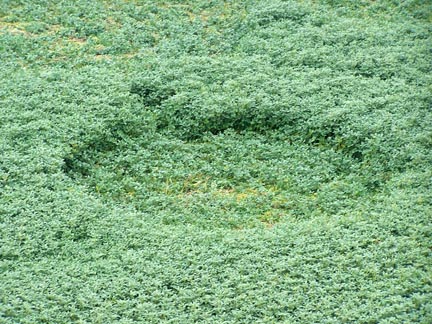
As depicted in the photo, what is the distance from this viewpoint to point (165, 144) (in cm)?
686

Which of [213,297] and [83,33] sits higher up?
[83,33]

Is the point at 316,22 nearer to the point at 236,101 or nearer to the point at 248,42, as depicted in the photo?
the point at 248,42

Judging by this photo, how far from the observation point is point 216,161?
6.75 metres

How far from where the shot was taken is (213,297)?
17.3 feet

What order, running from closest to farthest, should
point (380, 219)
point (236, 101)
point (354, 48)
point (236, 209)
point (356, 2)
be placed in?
1. point (380, 219)
2. point (236, 209)
3. point (236, 101)
4. point (354, 48)
5. point (356, 2)

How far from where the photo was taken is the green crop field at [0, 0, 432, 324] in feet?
17.5

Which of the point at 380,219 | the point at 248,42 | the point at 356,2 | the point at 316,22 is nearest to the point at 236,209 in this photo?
the point at 380,219

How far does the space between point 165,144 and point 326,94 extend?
5.19ft

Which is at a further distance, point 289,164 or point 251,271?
point 289,164

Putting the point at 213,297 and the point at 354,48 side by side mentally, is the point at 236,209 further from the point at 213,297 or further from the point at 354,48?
the point at 354,48

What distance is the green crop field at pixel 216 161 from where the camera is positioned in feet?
17.5

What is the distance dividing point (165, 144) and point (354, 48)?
2.34 meters

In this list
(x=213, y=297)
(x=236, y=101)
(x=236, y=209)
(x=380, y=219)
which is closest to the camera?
(x=213, y=297)

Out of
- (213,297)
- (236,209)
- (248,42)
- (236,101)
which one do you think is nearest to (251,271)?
(213,297)
